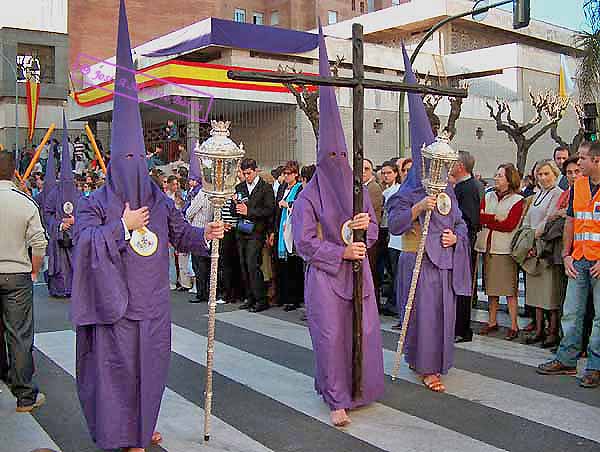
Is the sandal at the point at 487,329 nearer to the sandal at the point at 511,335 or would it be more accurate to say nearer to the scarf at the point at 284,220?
the sandal at the point at 511,335

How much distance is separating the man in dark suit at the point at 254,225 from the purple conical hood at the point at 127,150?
16.8 ft

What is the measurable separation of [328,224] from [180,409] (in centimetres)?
191

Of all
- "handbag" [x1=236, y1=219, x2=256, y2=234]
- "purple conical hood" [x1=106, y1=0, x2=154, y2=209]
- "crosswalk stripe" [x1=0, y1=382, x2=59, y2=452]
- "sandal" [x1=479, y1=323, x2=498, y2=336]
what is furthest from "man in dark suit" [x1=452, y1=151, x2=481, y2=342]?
"crosswalk stripe" [x1=0, y1=382, x2=59, y2=452]

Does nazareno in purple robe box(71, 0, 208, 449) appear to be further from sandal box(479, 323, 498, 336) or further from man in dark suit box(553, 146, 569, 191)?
man in dark suit box(553, 146, 569, 191)

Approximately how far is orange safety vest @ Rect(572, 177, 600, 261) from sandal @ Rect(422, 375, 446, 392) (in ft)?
5.27

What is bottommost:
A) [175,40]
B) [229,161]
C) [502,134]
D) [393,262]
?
[393,262]

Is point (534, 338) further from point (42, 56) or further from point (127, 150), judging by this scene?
point (42, 56)

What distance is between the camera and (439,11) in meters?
42.6

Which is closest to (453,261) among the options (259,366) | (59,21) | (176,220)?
(259,366)

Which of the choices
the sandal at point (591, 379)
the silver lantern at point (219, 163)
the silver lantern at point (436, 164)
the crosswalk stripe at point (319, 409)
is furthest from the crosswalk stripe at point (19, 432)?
the sandal at point (591, 379)

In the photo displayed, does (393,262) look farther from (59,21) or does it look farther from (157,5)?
(157,5)

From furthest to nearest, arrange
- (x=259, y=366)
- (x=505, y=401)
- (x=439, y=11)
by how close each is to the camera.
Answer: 1. (x=439, y=11)
2. (x=259, y=366)
3. (x=505, y=401)

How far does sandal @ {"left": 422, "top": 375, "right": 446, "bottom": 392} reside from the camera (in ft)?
20.1

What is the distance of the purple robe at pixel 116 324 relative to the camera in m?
4.54
